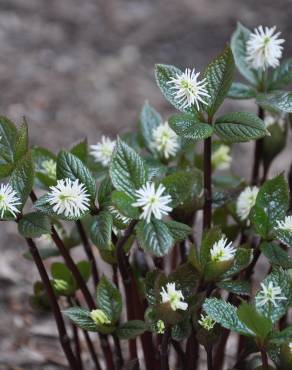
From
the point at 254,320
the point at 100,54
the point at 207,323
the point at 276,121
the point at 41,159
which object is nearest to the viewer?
the point at 254,320

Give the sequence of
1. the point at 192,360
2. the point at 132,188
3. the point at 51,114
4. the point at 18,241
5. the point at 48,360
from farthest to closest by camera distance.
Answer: the point at 51,114
the point at 18,241
the point at 48,360
the point at 192,360
the point at 132,188

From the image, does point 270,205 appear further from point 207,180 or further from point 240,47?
point 240,47

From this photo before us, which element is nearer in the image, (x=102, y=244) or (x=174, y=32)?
(x=102, y=244)

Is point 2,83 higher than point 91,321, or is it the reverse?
point 2,83

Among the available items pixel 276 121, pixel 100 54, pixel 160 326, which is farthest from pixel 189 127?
pixel 100 54

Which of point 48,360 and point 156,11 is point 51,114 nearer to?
point 156,11

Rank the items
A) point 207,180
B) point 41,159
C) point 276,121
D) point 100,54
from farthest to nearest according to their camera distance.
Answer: point 100,54, point 276,121, point 41,159, point 207,180

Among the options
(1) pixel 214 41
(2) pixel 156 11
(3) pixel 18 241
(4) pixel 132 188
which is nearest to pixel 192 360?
(4) pixel 132 188
